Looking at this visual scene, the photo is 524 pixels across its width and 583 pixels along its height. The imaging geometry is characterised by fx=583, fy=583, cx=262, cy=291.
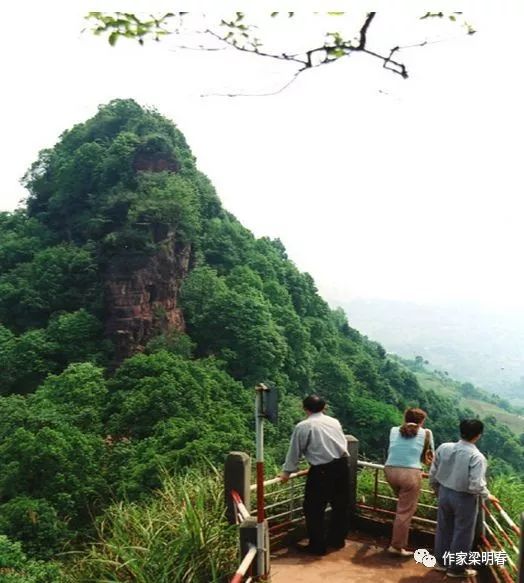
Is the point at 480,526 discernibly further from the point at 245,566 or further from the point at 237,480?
the point at 245,566

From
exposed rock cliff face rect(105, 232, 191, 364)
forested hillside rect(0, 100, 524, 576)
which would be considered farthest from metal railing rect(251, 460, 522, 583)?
exposed rock cliff face rect(105, 232, 191, 364)

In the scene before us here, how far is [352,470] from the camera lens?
6309mm

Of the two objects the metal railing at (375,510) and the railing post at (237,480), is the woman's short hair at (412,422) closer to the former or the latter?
the metal railing at (375,510)

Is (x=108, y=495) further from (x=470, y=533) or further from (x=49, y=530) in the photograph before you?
(x=470, y=533)

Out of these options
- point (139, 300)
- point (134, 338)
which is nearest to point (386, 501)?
point (134, 338)

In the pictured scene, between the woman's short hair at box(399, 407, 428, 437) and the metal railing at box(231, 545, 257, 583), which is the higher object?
the woman's short hair at box(399, 407, 428, 437)

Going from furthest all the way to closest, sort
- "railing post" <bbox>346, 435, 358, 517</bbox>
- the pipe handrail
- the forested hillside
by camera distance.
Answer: the forested hillside, "railing post" <bbox>346, 435, 358, 517</bbox>, the pipe handrail

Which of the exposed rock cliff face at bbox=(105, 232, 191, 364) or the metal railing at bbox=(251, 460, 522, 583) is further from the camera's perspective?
the exposed rock cliff face at bbox=(105, 232, 191, 364)

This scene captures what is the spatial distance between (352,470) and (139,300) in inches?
981

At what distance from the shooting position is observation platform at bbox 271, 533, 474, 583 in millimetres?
5055

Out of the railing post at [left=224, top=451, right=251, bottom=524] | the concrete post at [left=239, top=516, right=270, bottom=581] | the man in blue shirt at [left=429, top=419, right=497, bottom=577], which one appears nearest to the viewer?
the concrete post at [left=239, top=516, right=270, bottom=581]

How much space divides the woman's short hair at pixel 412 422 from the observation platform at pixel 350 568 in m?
1.20

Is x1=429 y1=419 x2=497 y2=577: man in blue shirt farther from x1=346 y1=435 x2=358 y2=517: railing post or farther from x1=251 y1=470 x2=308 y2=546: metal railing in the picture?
x1=251 y1=470 x2=308 y2=546: metal railing

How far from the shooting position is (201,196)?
3862 cm
